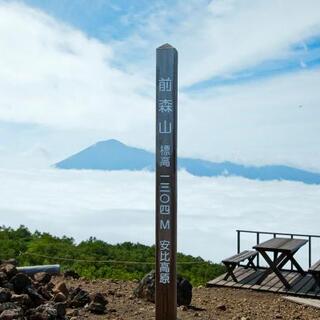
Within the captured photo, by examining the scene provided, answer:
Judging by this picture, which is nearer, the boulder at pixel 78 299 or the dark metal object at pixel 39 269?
the boulder at pixel 78 299

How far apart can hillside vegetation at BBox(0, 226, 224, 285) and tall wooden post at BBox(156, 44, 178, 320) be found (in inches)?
237

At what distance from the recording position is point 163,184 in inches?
274

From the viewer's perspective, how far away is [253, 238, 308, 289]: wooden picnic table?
10.8 meters

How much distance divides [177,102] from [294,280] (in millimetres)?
6313

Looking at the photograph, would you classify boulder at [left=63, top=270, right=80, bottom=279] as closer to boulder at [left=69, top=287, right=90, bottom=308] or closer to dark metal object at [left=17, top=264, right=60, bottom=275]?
dark metal object at [left=17, top=264, right=60, bottom=275]

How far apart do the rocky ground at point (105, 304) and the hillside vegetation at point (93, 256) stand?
3.73 meters

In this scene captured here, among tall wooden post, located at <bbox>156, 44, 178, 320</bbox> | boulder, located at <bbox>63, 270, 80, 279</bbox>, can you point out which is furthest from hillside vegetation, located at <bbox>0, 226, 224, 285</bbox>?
tall wooden post, located at <bbox>156, 44, 178, 320</bbox>

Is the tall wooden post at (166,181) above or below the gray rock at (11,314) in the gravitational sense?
above

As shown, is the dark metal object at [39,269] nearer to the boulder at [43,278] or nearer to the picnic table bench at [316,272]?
the boulder at [43,278]

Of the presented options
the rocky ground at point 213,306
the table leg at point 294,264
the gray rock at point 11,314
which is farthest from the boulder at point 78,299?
the table leg at point 294,264

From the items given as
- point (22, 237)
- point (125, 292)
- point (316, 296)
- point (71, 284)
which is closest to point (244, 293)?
point (316, 296)

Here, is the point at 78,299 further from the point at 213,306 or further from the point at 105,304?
the point at 213,306

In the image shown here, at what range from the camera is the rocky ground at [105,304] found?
724cm

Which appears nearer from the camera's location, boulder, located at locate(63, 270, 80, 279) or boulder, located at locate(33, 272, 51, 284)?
boulder, located at locate(33, 272, 51, 284)
